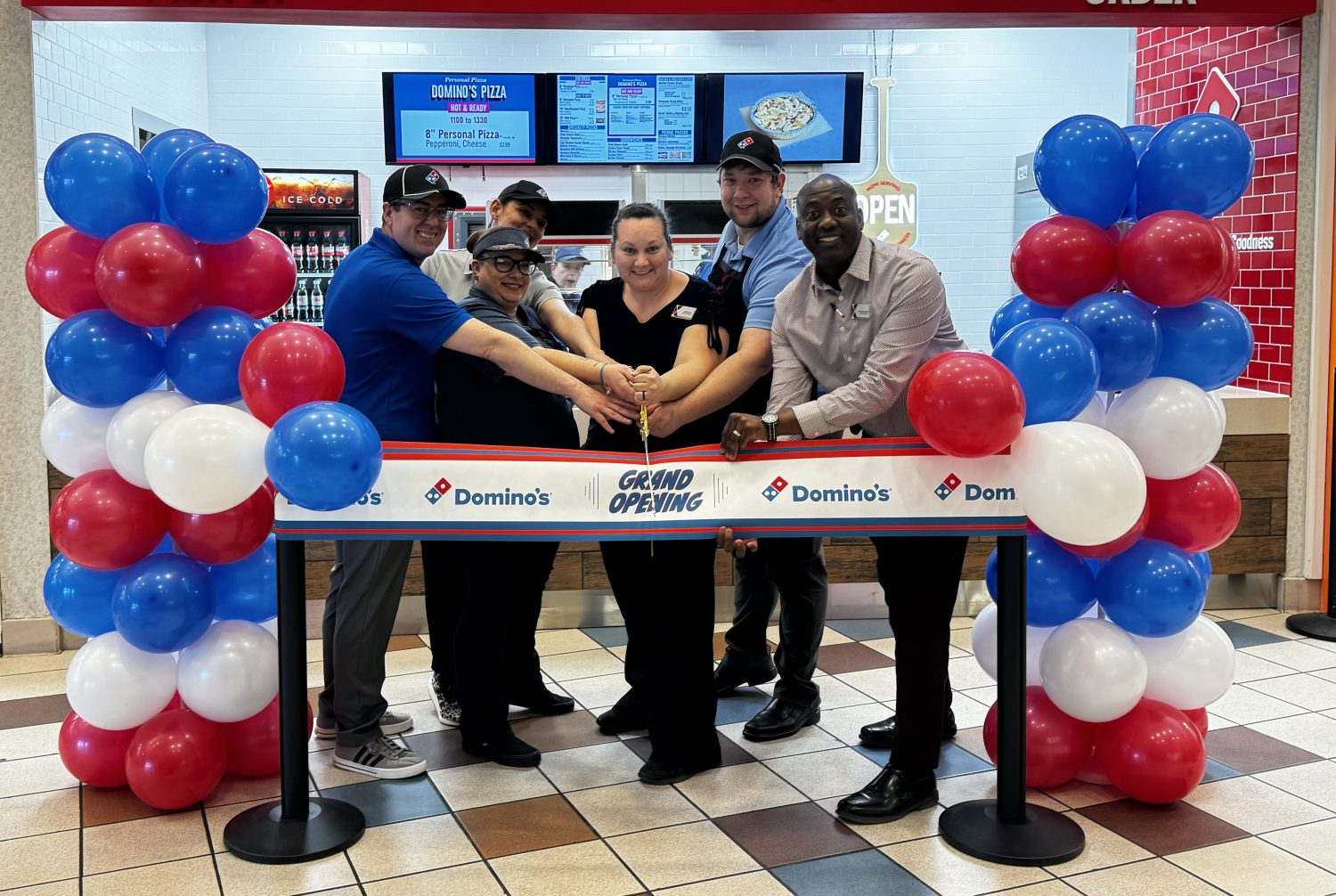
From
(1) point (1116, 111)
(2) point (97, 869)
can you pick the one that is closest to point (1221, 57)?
(1) point (1116, 111)

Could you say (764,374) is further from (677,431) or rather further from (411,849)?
(411,849)

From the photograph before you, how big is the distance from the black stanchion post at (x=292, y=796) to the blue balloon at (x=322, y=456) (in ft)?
0.77

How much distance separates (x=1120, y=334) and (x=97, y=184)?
2.64 meters

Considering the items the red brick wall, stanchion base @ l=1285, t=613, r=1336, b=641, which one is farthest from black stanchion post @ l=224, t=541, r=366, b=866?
the red brick wall

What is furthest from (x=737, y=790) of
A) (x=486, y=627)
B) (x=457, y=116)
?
(x=457, y=116)

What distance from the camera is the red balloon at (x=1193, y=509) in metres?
3.18

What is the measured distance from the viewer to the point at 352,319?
11.0 feet

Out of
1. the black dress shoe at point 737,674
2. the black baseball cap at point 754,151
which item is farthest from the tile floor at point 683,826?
the black baseball cap at point 754,151

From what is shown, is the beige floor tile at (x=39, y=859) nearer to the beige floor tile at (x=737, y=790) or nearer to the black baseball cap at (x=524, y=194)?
the beige floor tile at (x=737, y=790)

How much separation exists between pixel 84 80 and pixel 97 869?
387cm

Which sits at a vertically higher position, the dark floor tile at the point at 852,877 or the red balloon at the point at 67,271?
the red balloon at the point at 67,271

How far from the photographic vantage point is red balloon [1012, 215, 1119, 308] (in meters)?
3.17

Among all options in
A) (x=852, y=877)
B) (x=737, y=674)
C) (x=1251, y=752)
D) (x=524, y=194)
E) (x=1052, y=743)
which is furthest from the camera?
(x=737, y=674)

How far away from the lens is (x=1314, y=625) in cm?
493
